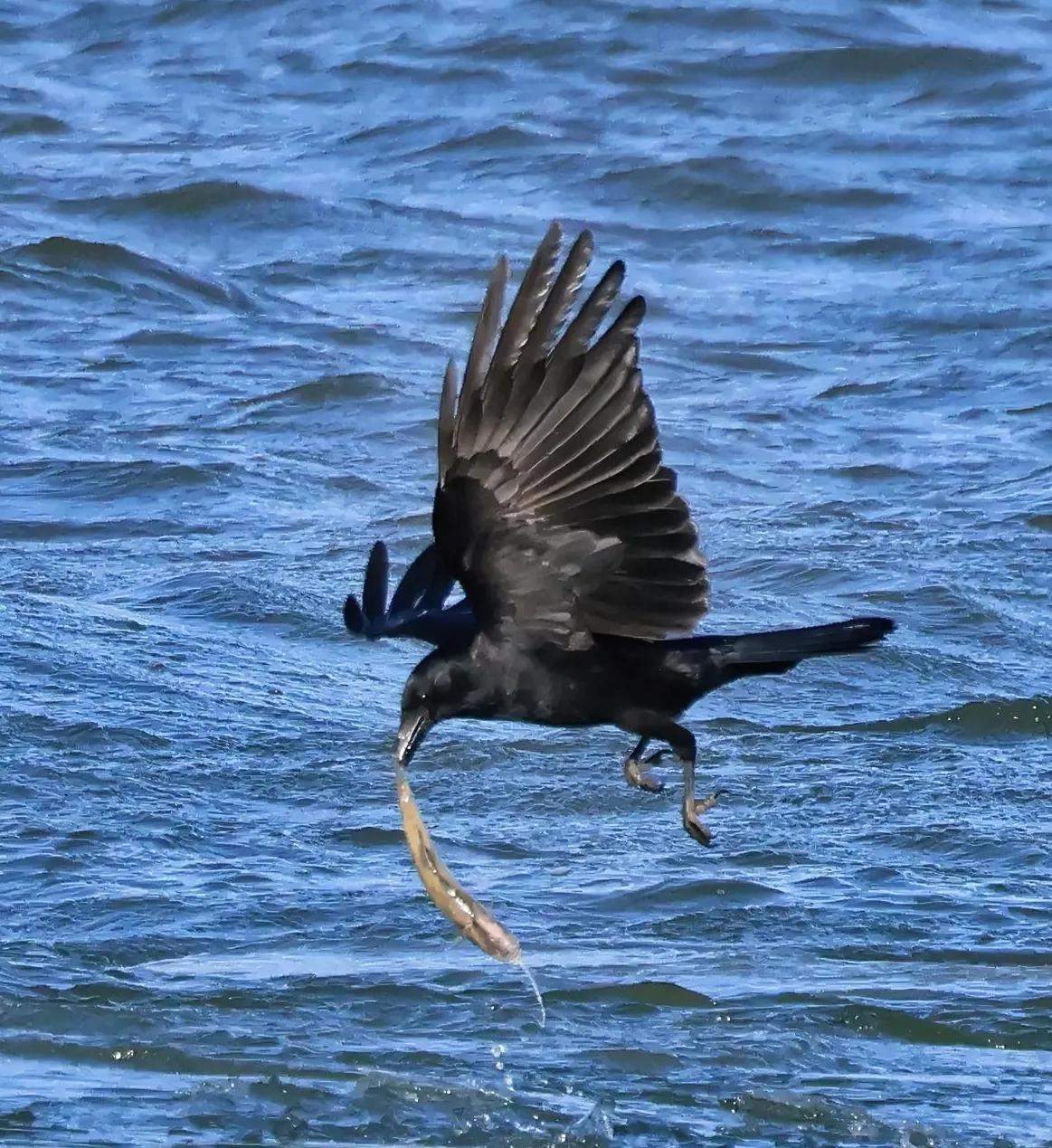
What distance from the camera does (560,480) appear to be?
5062 mm

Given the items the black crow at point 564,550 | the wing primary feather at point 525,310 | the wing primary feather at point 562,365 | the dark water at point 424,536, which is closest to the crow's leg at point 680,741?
the black crow at point 564,550

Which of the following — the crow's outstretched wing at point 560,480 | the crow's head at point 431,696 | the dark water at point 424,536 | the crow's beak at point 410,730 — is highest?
the crow's outstretched wing at point 560,480

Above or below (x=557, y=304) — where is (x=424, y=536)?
below

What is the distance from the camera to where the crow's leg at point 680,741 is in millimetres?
5625

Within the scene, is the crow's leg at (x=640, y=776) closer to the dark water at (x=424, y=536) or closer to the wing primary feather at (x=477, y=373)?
the dark water at (x=424, y=536)

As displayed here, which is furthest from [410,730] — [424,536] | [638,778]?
[424,536]

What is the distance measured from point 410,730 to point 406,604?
0.95 meters

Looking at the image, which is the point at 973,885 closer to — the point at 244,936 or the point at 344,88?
the point at 244,936

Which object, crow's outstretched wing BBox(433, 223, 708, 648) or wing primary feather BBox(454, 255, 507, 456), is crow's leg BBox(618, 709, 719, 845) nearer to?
crow's outstretched wing BBox(433, 223, 708, 648)

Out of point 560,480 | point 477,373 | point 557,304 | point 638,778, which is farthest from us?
point 638,778

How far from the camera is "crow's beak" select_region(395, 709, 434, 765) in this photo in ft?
17.8

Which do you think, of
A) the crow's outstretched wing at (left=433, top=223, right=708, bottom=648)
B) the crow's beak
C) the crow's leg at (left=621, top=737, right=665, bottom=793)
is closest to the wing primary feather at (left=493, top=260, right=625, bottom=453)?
the crow's outstretched wing at (left=433, top=223, right=708, bottom=648)

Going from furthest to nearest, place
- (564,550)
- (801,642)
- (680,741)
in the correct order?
(680,741) → (801,642) → (564,550)

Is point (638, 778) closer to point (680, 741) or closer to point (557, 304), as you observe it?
point (680, 741)
